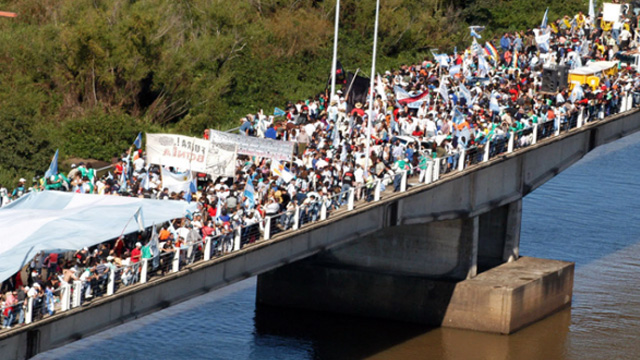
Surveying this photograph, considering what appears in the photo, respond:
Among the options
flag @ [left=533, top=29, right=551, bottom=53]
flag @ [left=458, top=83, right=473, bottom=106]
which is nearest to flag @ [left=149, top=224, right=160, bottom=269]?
flag @ [left=458, top=83, right=473, bottom=106]

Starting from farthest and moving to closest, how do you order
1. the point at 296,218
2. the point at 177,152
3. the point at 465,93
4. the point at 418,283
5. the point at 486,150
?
the point at 465,93
the point at 418,283
the point at 486,150
the point at 177,152
the point at 296,218

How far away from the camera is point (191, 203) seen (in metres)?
34.2

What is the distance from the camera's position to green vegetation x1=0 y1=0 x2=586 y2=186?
59.9m

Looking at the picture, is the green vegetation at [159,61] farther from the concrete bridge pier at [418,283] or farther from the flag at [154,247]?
the flag at [154,247]

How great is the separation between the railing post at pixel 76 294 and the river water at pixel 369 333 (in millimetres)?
11533

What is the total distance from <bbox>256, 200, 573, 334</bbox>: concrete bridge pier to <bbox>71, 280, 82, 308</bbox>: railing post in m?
18.3

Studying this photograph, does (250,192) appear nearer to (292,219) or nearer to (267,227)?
(267,227)

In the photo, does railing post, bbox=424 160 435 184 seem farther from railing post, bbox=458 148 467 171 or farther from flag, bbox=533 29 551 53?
flag, bbox=533 29 551 53

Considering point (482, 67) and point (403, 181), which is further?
point (482, 67)

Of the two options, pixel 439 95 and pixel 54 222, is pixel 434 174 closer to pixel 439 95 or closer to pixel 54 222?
pixel 439 95

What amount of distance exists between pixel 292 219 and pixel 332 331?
1087 cm

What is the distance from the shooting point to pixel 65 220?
31.2 meters

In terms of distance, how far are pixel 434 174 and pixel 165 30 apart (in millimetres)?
30223

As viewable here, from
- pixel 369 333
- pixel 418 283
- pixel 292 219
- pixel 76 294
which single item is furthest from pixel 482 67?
pixel 76 294
